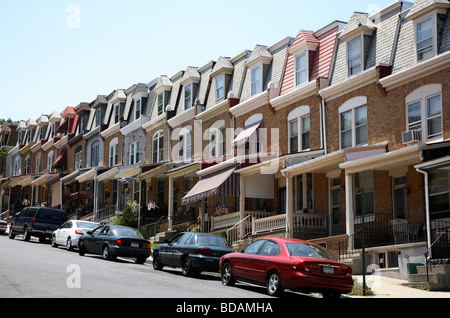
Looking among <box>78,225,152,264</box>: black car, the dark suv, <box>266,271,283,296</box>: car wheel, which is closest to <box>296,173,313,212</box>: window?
<box>78,225,152,264</box>: black car

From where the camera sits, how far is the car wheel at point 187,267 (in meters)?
18.9

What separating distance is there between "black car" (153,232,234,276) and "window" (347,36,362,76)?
907cm

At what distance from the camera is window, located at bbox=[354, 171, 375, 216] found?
2341 centimetres

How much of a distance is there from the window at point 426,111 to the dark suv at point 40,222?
18091 mm

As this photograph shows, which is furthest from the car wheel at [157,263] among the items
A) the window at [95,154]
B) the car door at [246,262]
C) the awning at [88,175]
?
the window at [95,154]

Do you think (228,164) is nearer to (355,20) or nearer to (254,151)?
(254,151)

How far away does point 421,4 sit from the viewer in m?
21.7

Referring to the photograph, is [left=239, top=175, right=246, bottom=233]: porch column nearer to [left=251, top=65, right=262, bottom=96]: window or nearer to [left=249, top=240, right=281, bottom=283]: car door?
[left=251, top=65, right=262, bottom=96]: window

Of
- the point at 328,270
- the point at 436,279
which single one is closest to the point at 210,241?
the point at 328,270

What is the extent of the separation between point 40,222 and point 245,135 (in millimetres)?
11090

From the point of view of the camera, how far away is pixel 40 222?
31.4 meters

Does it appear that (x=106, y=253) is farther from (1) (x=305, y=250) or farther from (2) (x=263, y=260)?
(1) (x=305, y=250)

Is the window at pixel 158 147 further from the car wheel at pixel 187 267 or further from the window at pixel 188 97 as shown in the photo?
the car wheel at pixel 187 267
